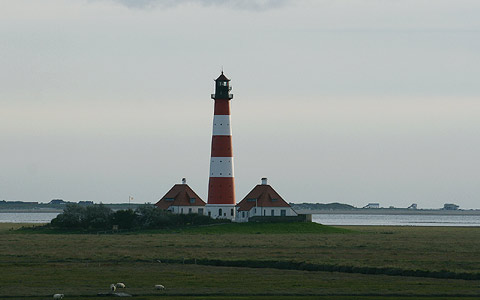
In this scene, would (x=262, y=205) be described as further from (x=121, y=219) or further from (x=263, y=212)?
(x=121, y=219)

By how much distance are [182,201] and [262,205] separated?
1178 cm

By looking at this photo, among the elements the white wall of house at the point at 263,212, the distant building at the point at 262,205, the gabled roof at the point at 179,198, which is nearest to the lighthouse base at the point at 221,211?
the distant building at the point at 262,205

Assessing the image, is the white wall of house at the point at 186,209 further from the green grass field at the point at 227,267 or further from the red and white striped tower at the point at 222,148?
the green grass field at the point at 227,267

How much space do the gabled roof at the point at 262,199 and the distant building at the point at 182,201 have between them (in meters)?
6.55

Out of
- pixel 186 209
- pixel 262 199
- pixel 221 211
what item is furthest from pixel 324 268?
pixel 186 209

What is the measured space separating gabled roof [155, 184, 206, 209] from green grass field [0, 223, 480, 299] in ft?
95.0

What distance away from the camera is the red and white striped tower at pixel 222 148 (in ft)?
340

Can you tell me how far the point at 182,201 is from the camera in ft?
385

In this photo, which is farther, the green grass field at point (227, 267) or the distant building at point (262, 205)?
the distant building at point (262, 205)

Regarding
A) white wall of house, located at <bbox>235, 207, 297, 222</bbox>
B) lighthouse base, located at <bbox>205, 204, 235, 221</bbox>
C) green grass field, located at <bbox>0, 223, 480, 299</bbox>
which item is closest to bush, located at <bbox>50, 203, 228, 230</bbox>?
lighthouse base, located at <bbox>205, 204, 235, 221</bbox>

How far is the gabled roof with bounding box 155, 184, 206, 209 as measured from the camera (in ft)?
385

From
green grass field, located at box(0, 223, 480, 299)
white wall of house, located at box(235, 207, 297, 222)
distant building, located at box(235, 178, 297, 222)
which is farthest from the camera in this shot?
distant building, located at box(235, 178, 297, 222)

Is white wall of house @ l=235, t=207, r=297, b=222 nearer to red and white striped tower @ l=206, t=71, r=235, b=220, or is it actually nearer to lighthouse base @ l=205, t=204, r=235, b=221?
lighthouse base @ l=205, t=204, r=235, b=221

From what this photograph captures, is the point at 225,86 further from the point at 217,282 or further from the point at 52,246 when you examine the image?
the point at 217,282
